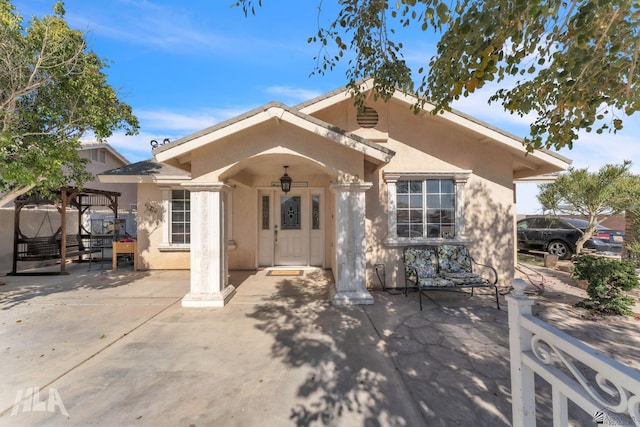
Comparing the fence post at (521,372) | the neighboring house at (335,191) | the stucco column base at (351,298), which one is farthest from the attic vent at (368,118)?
the fence post at (521,372)

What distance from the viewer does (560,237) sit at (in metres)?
11.0

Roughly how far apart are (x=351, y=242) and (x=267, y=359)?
8.66ft

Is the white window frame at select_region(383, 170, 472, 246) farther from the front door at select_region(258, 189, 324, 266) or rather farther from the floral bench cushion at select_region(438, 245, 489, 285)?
the front door at select_region(258, 189, 324, 266)

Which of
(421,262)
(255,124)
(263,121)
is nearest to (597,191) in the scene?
(421,262)

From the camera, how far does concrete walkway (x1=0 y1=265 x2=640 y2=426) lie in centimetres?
259

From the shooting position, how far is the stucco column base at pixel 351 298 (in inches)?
213

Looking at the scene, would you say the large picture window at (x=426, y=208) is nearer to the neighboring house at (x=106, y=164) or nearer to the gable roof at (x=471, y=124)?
the gable roof at (x=471, y=124)

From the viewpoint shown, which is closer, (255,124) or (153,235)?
(255,124)

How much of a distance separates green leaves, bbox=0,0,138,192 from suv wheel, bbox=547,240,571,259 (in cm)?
1454

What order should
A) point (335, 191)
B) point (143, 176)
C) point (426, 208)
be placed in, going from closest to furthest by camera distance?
point (335, 191) < point (426, 208) < point (143, 176)

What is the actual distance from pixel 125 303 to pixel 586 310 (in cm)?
860

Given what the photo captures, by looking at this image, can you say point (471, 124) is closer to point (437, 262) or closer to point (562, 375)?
point (437, 262)

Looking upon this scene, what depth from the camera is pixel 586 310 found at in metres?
5.15

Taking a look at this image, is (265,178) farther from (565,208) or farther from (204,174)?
(565,208)
